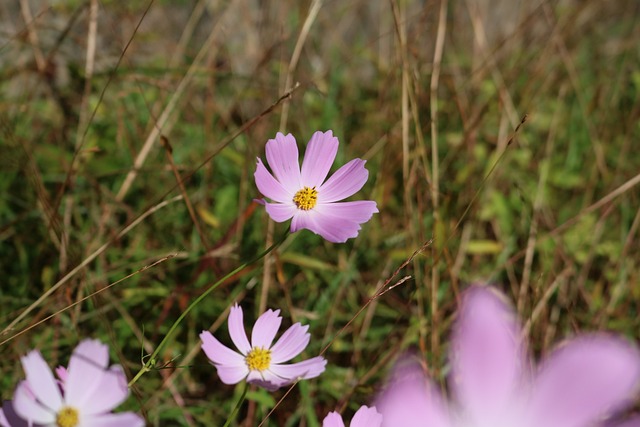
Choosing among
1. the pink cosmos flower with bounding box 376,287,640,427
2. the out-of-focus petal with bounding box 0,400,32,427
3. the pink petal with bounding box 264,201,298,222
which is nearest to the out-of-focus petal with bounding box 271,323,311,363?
the pink petal with bounding box 264,201,298,222

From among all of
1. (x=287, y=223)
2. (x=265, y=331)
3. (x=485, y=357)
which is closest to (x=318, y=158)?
(x=265, y=331)

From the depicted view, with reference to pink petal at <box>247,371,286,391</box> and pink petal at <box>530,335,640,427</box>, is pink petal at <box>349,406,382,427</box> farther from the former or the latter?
pink petal at <box>530,335,640,427</box>

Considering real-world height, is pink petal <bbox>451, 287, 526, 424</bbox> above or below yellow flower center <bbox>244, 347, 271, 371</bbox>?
below

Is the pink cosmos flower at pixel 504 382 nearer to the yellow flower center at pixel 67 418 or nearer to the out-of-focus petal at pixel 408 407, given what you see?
the out-of-focus petal at pixel 408 407

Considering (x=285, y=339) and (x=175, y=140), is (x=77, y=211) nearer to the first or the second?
(x=175, y=140)

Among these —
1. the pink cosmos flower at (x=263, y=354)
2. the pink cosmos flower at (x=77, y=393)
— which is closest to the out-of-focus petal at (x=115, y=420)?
the pink cosmos flower at (x=77, y=393)
